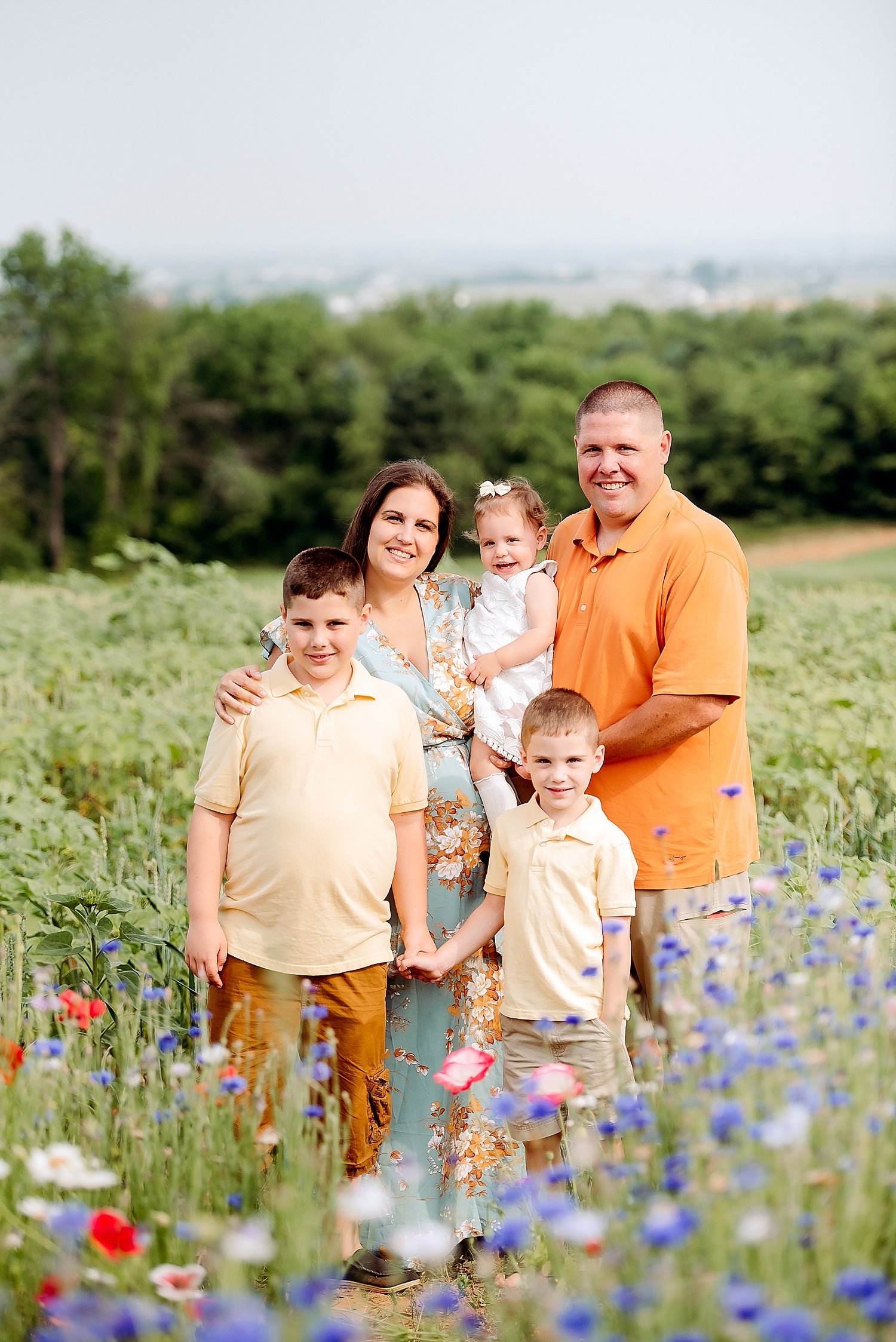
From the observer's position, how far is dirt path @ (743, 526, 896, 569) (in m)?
35.7

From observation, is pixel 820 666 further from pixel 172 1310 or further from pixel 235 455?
pixel 235 455

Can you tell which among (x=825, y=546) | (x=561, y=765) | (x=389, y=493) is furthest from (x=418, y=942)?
(x=825, y=546)

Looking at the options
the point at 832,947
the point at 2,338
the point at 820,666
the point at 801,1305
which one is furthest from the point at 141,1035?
the point at 2,338

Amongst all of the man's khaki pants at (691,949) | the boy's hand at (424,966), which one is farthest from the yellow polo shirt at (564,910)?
the boy's hand at (424,966)

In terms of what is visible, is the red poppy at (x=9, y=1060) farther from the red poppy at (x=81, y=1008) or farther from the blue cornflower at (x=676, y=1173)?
the blue cornflower at (x=676, y=1173)

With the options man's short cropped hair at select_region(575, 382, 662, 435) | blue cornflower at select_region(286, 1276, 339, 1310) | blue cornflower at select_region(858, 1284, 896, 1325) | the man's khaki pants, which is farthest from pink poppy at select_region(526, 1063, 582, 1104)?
man's short cropped hair at select_region(575, 382, 662, 435)

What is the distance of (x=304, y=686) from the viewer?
307 centimetres

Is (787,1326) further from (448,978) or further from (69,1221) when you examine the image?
(448,978)

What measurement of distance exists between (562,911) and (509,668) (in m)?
0.77

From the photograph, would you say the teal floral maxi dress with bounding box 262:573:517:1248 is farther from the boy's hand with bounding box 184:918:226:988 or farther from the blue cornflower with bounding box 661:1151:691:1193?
the blue cornflower with bounding box 661:1151:691:1193

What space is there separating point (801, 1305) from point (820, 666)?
734 centimetres

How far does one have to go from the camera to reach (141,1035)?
365 centimetres

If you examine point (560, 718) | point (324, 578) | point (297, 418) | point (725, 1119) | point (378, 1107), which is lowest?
point (378, 1107)

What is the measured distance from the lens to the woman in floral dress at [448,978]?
3.40 metres
